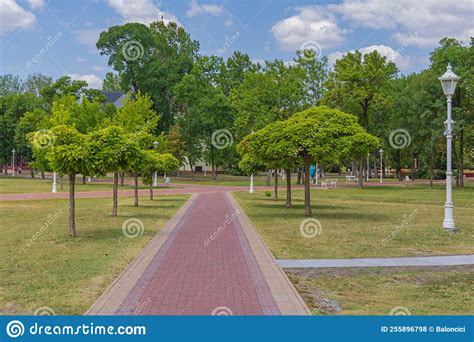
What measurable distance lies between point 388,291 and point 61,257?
7.59 metres

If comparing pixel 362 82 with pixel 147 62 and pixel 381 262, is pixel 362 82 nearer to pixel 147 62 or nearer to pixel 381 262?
pixel 147 62

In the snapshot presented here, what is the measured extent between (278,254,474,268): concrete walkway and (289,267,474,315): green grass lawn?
0.64 m

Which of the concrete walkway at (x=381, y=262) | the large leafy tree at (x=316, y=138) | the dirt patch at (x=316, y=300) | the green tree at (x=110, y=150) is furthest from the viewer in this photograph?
the large leafy tree at (x=316, y=138)

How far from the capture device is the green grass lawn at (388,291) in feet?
26.6

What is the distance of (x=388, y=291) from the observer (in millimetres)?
9375

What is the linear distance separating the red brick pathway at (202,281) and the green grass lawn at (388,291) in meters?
0.90

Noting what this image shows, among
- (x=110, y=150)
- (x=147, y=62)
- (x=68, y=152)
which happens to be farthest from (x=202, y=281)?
(x=147, y=62)

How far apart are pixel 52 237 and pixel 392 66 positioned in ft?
153

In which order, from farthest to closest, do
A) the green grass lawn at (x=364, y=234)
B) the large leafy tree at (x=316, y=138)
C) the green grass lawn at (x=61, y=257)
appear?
1. the large leafy tree at (x=316, y=138)
2. the green grass lawn at (x=364, y=234)
3. the green grass lawn at (x=61, y=257)

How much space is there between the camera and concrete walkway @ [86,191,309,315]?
7852mm

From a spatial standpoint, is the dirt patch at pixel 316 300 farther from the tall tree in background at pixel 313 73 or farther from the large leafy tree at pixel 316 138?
the tall tree in background at pixel 313 73

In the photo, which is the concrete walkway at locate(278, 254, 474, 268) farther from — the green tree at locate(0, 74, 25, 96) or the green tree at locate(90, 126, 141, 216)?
the green tree at locate(0, 74, 25, 96)

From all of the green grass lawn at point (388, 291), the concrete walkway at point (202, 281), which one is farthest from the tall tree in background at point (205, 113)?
the green grass lawn at point (388, 291)
